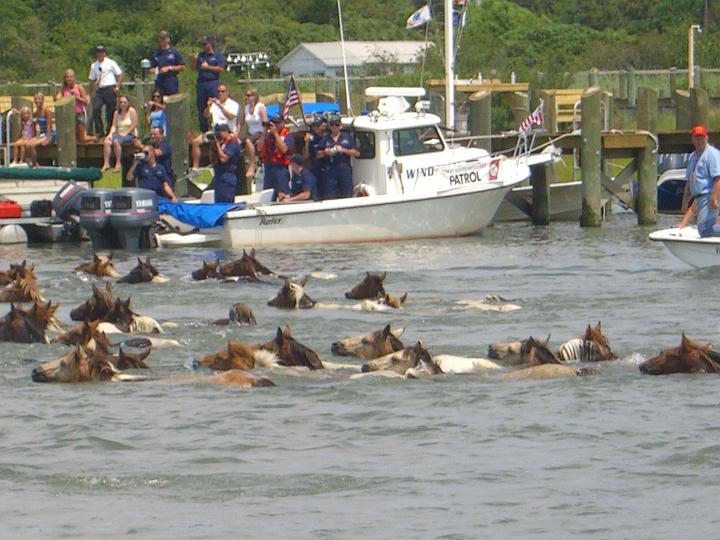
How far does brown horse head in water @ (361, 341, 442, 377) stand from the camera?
49.5ft

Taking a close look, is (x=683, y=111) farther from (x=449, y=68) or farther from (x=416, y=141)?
(x=416, y=141)

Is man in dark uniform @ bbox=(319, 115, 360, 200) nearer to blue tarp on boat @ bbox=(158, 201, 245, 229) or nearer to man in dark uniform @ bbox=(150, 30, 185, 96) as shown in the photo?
blue tarp on boat @ bbox=(158, 201, 245, 229)

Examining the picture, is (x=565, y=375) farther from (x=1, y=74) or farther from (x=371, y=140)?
(x=1, y=74)

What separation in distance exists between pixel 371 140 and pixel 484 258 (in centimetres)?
363

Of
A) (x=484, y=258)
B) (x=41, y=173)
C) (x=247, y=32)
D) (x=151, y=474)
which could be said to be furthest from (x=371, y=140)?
(x=247, y=32)

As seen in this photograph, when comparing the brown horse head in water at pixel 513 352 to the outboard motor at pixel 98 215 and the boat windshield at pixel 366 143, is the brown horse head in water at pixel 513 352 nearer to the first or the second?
the boat windshield at pixel 366 143

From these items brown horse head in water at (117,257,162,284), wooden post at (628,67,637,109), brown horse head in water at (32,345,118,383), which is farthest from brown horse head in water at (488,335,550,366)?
wooden post at (628,67,637,109)

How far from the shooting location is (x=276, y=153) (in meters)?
28.3

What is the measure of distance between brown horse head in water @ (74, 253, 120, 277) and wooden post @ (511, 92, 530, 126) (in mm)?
11792

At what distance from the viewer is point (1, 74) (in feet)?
200

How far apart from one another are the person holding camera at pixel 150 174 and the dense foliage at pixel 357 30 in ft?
65.9

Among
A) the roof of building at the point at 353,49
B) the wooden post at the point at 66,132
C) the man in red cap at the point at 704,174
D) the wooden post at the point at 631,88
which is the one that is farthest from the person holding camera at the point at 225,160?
the roof of building at the point at 353,49

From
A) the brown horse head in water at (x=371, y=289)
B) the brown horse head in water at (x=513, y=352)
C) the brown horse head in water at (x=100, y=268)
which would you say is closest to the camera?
the brown horse head in water at (x=513, y=352)

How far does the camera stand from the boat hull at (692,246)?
2177 cm
